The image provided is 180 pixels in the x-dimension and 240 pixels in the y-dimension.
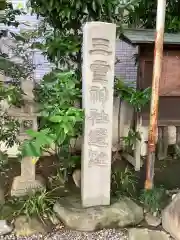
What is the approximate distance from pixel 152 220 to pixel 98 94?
1.66 m

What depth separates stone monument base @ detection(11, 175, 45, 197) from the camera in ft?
13.3

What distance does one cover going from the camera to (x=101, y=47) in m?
3.41

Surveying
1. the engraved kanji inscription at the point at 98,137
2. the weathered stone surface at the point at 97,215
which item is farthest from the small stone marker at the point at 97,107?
the weathered stone surface at the point at 97,215

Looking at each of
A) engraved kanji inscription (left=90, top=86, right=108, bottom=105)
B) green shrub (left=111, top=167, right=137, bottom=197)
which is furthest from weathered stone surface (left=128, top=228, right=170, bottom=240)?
engraved kanji inscription (left=90, top=86, right=108, bottom=105)

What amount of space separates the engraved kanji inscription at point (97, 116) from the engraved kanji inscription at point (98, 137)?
10 centimetres

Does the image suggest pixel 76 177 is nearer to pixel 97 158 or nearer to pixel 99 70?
pixel 97 158

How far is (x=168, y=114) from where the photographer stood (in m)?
5.13

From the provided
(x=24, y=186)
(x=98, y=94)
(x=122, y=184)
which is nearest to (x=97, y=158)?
(x=98, y=94)

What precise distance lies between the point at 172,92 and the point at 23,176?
2.63 metres

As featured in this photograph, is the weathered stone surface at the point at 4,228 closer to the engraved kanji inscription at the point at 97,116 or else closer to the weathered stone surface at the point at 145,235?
the weathered stone surface at the point at 145,235

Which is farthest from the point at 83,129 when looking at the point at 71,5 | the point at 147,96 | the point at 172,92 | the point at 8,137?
the point at 172,92

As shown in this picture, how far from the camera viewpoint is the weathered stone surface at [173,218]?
3381mm

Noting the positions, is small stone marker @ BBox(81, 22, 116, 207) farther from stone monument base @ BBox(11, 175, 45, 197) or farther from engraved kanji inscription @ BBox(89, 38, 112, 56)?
stone monument base @ BBox(11, 175, 45, 197)

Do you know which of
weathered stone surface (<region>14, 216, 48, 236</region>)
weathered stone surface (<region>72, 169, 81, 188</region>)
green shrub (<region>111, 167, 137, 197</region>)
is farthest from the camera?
weathered stone surface (<region>72, 169, 81, 188</region>)
